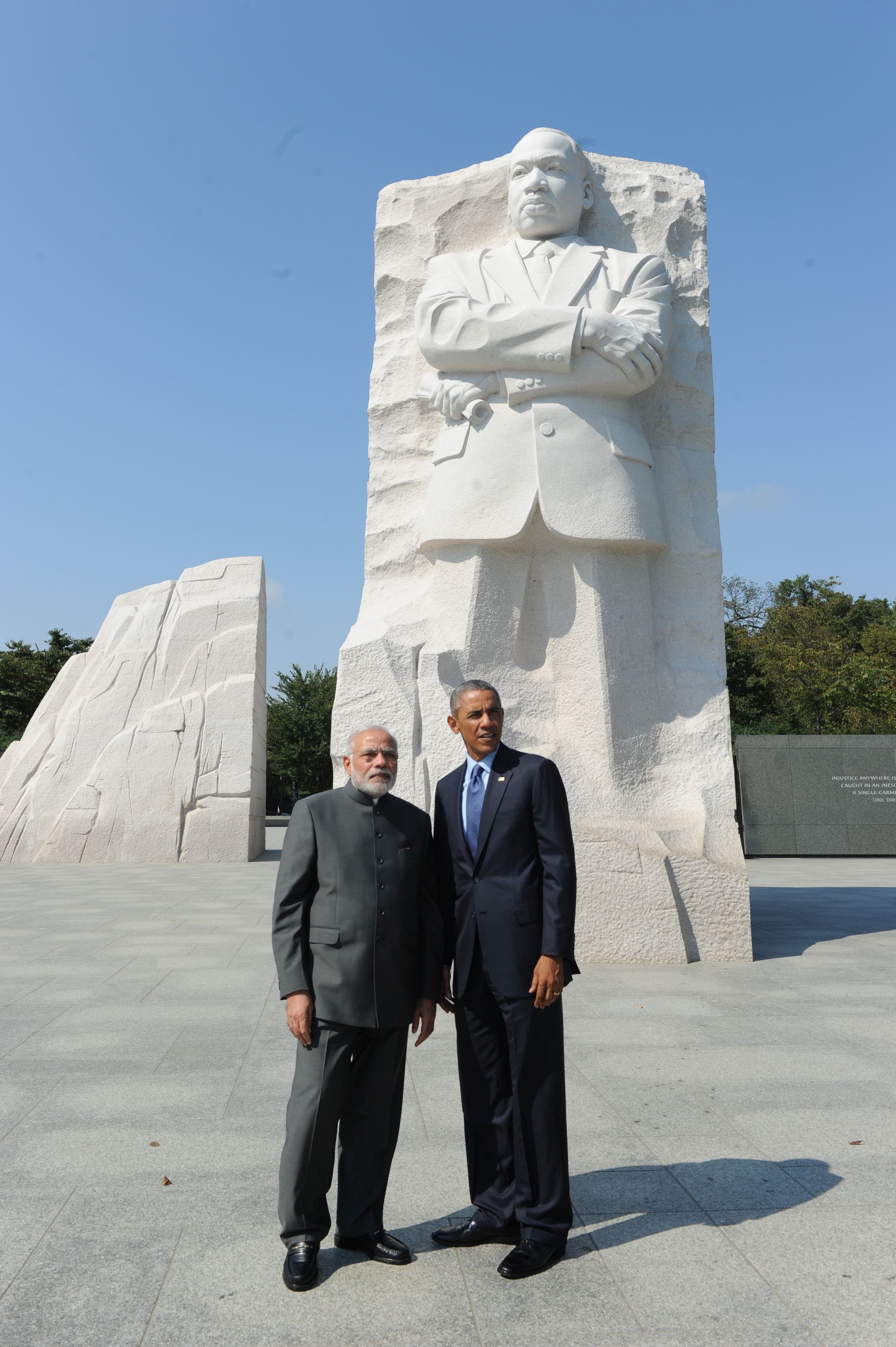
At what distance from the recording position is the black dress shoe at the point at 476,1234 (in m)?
2.31

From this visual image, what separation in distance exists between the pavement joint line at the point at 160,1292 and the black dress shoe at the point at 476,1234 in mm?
593

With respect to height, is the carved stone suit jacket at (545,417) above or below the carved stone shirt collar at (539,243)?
below

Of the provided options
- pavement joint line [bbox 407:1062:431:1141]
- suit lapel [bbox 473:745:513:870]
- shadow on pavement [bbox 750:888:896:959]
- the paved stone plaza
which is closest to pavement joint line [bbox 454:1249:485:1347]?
the paved stone plaza

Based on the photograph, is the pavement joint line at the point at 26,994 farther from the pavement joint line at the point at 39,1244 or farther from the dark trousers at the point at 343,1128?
the dark trousers at the point at 343,1128

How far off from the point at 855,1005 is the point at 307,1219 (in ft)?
10.5

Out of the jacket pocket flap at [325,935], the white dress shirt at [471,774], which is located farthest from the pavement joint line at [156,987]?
the white dress shirt at [471,774]

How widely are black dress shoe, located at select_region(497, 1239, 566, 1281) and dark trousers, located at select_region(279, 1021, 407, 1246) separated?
1.02ft

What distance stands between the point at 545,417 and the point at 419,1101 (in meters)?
3.95

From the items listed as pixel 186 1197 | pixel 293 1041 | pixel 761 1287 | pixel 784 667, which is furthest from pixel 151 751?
pixel 784 667

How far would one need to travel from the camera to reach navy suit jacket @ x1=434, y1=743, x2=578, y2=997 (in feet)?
7.90

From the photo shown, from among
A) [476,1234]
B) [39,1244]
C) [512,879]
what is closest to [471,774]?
[512,879]

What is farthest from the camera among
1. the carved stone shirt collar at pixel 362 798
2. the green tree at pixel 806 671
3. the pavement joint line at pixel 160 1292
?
the green tree at pixel 806 671

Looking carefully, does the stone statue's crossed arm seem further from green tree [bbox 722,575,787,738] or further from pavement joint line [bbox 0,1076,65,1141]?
green tree [bbox 722,575,787,738]

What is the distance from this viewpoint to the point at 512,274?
6.12 metres
